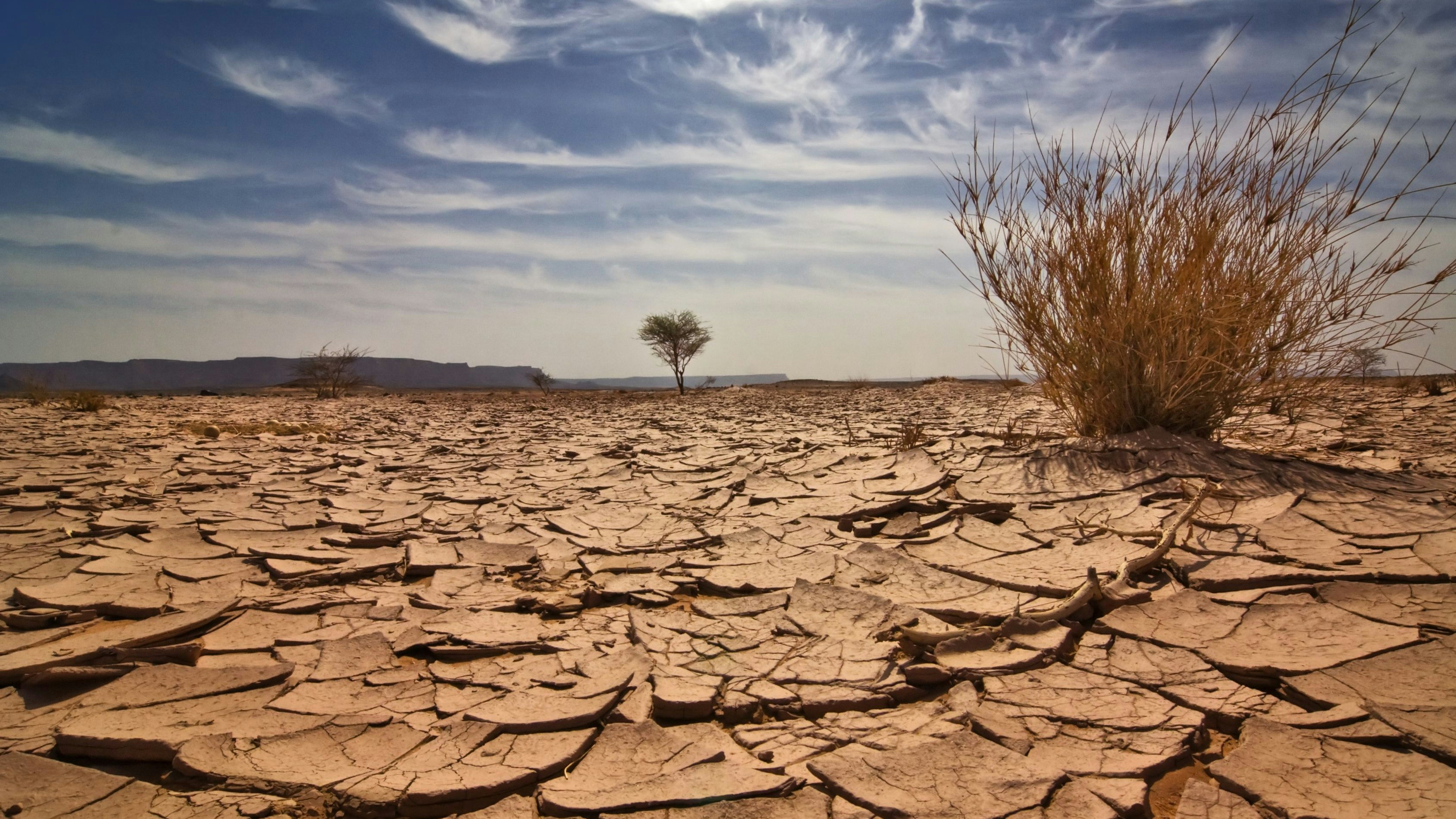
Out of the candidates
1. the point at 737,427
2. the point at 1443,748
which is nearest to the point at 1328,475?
the point at 1443,748

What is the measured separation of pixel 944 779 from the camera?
1.23 metres

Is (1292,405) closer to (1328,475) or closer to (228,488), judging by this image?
(1328,475)

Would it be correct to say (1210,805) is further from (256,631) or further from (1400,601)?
(256,631)

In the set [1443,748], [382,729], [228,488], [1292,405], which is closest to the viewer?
[1443,748]

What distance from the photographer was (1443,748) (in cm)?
119

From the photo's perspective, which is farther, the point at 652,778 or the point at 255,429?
the point at 255,429

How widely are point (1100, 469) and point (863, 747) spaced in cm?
226

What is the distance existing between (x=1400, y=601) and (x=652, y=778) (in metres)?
1.93

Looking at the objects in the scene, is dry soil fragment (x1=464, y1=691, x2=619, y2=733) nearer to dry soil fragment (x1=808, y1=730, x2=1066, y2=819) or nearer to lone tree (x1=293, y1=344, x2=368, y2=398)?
dry soil fragment (x1=808, y1=730, x2=1066, y2=819)

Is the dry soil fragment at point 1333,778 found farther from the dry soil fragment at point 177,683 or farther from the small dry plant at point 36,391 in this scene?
the small dry plant at point 36,391

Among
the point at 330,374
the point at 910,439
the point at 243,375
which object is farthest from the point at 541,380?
the point at 243,375

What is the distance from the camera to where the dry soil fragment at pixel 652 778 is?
1214 mm

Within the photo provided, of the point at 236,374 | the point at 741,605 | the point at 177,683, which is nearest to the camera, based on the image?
the point at 177,683

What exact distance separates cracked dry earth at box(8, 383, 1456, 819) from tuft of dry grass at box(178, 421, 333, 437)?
9.57 feet
